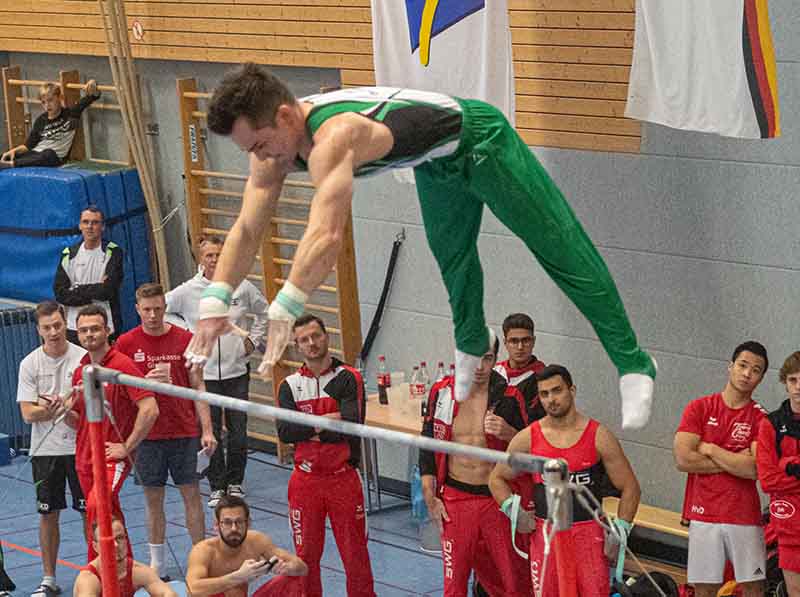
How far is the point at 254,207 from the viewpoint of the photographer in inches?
167

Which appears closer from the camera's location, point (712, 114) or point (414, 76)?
point (712, 114)

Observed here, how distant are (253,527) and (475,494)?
1955 mm

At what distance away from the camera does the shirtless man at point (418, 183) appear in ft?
12.5

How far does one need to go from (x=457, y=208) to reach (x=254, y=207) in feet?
2.43

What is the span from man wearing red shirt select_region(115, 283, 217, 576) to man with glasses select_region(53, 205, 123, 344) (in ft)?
5.95

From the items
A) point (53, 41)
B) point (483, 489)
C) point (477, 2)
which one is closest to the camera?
point (483, 489)

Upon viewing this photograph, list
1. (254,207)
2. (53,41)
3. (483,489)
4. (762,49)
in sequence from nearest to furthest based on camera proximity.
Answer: (254,207) → (762,49) → (483,489) → (53,41)

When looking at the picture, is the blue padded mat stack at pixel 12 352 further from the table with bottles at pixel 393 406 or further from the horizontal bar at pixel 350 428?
the horizontal bar at pixel 350 428

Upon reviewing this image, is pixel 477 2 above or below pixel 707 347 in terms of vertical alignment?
above

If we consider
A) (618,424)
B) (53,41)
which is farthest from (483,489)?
(53,41)

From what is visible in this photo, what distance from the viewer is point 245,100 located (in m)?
3.88

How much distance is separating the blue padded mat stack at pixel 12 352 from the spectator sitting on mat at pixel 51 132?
4.23 feet

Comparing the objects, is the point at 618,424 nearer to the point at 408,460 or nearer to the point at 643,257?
the point at 643,257

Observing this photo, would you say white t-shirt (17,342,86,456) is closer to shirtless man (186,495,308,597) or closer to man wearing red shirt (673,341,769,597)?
shirtless man (186,495,308,597)
